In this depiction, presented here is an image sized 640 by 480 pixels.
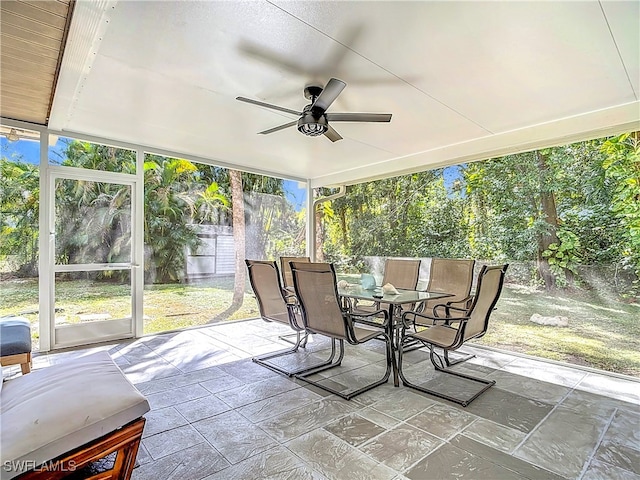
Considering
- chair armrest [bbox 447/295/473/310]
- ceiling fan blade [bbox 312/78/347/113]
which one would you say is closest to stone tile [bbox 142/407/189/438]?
ceiling fan blade [bbox 312/78/347/113]

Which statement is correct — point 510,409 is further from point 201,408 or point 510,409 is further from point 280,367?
point 201,408

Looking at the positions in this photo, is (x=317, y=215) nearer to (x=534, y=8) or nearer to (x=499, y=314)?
(x=499, y=314)

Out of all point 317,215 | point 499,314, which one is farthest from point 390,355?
point 317,215

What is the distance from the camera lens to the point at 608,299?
3447mm

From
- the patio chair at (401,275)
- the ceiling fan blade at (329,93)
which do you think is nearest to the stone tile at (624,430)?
the patio chair at (401,275)

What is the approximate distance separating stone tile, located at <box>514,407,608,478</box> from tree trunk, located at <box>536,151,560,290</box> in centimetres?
170

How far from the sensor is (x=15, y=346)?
2732 mm

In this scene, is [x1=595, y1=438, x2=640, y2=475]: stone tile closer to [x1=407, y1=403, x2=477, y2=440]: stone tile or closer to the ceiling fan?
[x1=407, y1=403, x2=477, y2=440]: stone tile

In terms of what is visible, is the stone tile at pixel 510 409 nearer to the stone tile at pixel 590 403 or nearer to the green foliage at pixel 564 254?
the stone tile at pixel 590 403

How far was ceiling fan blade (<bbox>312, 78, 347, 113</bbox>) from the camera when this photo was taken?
7.52 feet

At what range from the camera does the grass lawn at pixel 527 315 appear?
336 cm

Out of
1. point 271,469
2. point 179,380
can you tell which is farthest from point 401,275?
point 271,469

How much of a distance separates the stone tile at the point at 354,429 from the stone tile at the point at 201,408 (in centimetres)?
83

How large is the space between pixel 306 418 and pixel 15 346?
2362 millimetres
